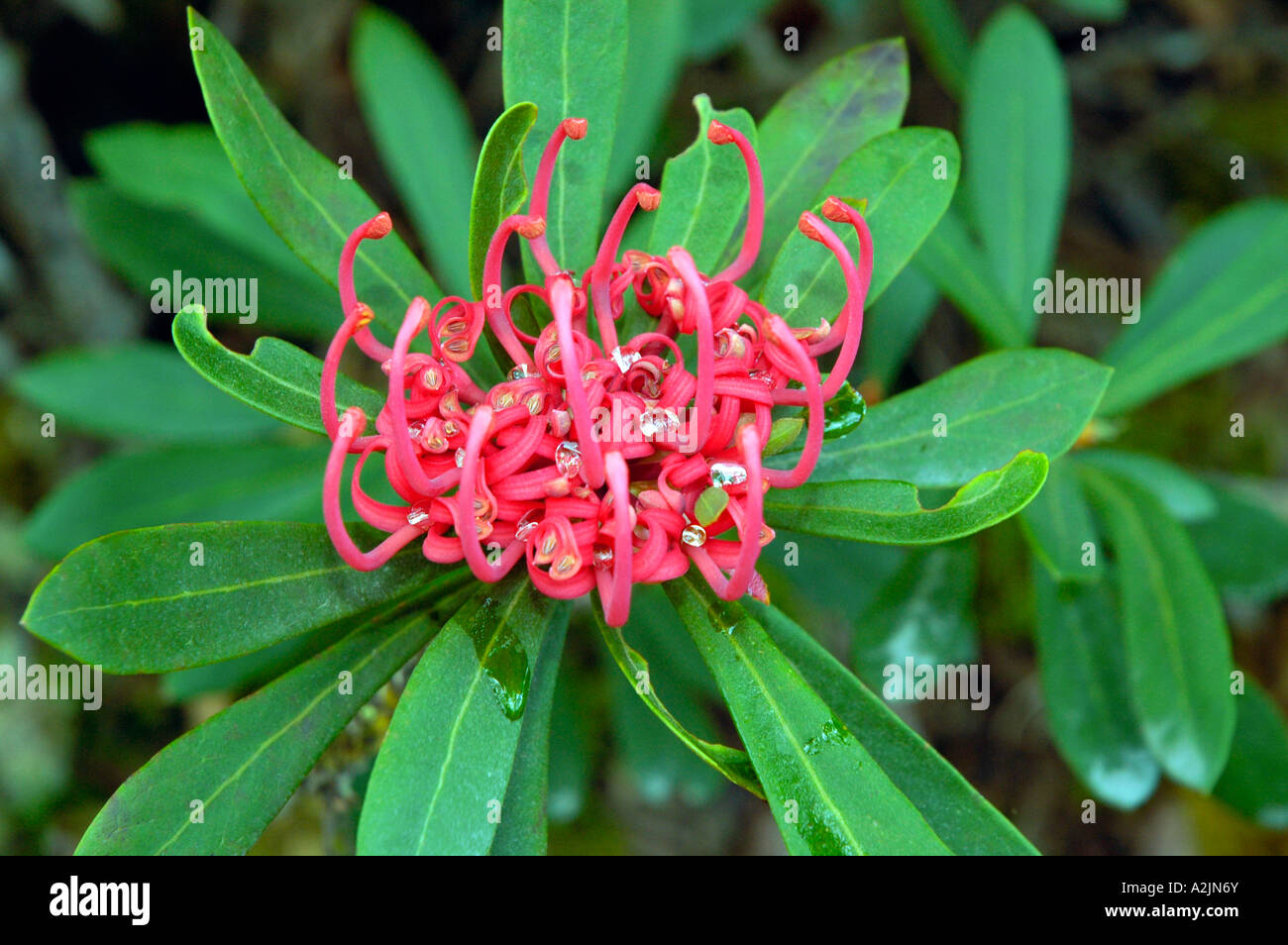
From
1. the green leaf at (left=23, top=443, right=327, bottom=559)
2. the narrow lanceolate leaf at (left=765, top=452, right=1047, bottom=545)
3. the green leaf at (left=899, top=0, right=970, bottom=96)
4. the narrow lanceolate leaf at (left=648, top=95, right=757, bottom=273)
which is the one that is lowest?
the narrow lanceolate leaf at (left=765, top=452, right=1047, bottom=545)

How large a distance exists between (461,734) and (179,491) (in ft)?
4.24

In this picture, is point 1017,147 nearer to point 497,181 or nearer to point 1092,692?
point 1092,692

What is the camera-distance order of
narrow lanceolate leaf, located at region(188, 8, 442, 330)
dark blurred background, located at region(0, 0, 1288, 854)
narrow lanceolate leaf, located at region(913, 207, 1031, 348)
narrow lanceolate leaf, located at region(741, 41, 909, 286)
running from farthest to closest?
dark blurred background, located at region(0, 0, 1288, 854), narrow lanceolate leaf, located at region(913, 207, 1031, 348), narrow lanceolate leaf, located at region(741, 41, 909, 286), narrow lanceolate leaf, located at region(188, 8, 442, 330)

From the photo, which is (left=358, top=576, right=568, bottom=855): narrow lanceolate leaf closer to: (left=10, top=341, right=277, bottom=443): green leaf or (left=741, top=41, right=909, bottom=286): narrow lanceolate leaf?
(left=741, top=41, right=909, bottom=286): narrow lanceolate leaf

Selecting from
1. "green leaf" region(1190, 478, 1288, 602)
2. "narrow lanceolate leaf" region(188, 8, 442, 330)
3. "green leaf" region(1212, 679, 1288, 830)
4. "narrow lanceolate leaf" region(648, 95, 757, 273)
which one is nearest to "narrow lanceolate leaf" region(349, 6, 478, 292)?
"narrow lanceolate leaf" region(188, 8, 442, 330)

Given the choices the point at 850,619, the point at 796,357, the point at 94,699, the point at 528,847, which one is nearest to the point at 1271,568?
the point at 850,619

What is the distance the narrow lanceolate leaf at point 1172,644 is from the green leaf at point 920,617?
0.93 feet

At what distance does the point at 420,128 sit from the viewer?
204cm

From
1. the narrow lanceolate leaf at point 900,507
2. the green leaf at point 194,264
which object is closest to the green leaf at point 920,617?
the narrow lanceolate leaf at point 900,507

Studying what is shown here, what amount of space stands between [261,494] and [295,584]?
1021 millimetres

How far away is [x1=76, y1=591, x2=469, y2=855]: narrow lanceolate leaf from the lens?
3.43 feet

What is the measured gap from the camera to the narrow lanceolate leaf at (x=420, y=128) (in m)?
2.02

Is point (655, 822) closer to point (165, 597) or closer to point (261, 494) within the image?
point (261, 494)

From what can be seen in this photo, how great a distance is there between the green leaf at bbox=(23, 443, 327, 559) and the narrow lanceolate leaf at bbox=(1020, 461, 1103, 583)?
1.31 m
